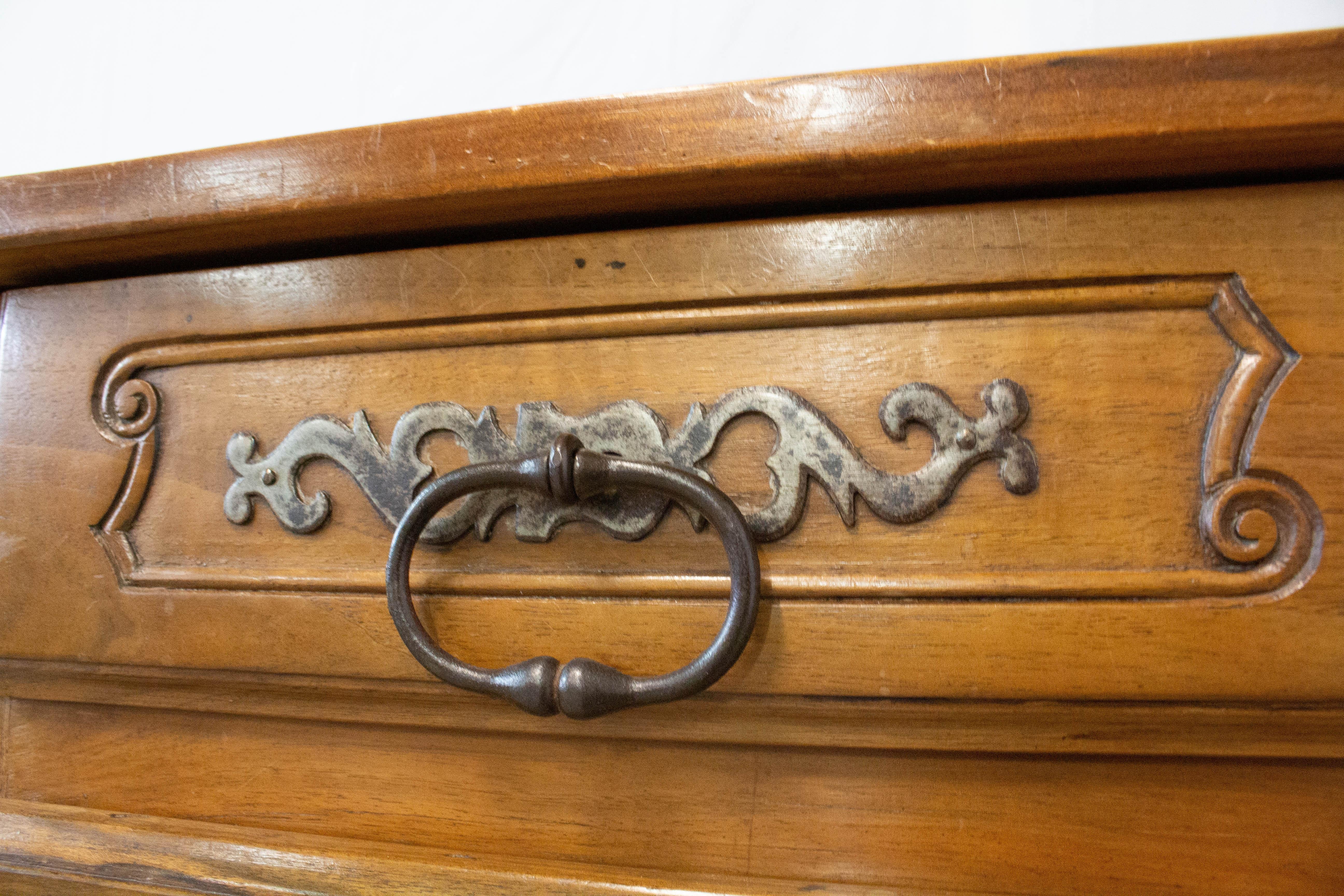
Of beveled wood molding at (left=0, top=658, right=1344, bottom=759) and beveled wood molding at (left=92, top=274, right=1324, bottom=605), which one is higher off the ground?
beveled wood molding at (left=92, top=274, right=1324, bottom=605)

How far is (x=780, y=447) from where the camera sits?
26 cm

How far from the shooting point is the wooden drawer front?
0.24 meters

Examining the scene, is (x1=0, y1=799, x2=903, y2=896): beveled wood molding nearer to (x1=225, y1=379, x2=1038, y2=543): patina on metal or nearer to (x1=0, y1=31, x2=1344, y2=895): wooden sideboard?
(x1=0, y1=31, x2=1344, y2=895): wooden sideboard

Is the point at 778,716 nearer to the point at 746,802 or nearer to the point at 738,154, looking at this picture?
the point at 746,802

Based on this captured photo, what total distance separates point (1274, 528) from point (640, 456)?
224 mm

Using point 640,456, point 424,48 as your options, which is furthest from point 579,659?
point 424,48

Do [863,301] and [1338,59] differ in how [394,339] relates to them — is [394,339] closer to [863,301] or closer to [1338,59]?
[863,301]

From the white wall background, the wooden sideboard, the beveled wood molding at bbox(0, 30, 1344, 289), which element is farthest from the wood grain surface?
the white wall background

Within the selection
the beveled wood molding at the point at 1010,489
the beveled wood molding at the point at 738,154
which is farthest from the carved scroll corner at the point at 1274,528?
the beveled wood molding at the point at 738,154

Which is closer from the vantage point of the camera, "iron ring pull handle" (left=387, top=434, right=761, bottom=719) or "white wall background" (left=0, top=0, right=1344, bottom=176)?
"iron ring pull handle" (left=387, top=434, right=761, bottom=719)

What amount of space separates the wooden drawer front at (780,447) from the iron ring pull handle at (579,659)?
2cm

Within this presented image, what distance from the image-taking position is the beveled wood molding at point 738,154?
22 cm

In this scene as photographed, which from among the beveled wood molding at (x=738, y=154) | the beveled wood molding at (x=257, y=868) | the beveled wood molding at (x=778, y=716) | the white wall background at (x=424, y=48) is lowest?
the beveled wood molding at (x=257, y=868)

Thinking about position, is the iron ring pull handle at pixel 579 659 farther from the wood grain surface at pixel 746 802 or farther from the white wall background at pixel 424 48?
the white wall background at pixel 424 48
